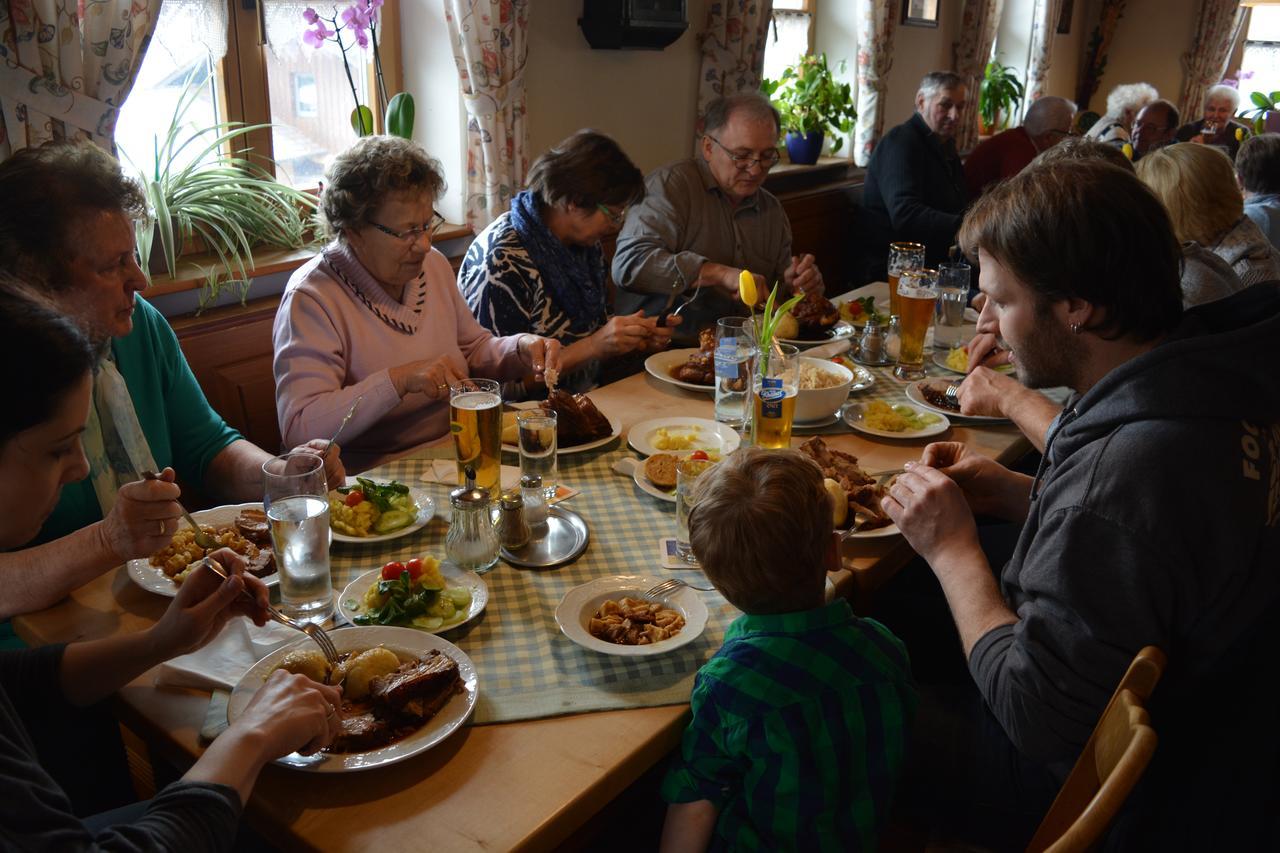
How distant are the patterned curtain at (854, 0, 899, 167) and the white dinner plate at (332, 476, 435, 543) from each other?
457 cm

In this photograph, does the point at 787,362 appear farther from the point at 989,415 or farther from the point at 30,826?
the point at 30,826

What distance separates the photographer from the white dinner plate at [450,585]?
1.35 m

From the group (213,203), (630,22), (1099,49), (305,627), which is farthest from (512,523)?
(1099,49)

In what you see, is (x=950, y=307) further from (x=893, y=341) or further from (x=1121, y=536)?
(x=1121, y=536)

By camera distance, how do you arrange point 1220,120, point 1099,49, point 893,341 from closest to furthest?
point 893,341, point 1220,120, point 1099,49

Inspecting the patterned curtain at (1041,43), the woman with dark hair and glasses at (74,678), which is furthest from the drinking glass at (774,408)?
the patterned curtain at (1041,43)

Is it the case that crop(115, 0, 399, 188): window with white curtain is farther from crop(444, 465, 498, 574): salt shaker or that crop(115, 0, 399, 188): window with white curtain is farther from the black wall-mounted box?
crop(444, 465, 498, 574): salt shaker

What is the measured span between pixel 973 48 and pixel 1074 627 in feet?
22.3

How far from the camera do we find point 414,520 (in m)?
1.63

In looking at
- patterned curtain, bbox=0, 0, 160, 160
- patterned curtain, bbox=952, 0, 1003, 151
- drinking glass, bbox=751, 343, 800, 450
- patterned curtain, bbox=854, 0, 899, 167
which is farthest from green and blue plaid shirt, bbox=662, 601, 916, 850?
patterned curtain, bbox=952, 0, 1003, 151

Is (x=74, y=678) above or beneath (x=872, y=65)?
beneath

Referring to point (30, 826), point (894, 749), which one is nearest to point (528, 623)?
point (894, 749)

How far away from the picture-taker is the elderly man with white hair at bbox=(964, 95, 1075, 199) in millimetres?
5688

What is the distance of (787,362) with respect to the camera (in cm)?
202
